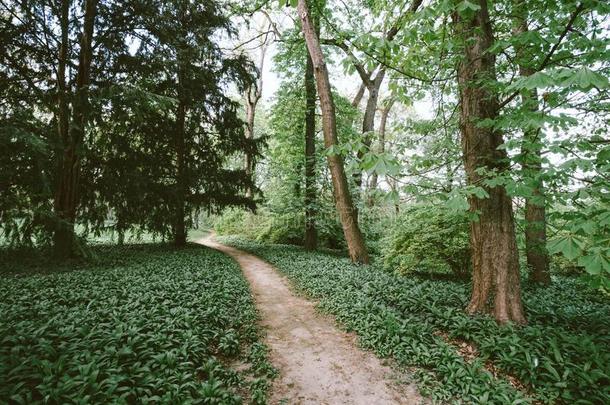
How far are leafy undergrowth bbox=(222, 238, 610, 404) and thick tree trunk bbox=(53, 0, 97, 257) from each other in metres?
7.44

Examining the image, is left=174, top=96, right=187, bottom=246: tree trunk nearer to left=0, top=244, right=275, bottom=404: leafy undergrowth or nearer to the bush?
left=0, top=244, right=275, bottom=404: leafy undergrowth

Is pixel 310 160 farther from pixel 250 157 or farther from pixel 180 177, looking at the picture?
pixel 180 177

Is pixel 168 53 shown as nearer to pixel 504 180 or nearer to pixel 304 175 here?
pixel 304 175

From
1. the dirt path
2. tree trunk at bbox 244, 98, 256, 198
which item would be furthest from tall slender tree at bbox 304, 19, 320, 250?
the dirt path

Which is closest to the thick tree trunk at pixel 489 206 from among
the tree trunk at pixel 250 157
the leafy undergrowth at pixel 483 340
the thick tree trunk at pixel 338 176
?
the leafy undergrowth at pixel 483 340

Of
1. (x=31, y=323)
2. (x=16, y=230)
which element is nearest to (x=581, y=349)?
(x=31, y=323)

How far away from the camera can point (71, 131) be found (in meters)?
8.23

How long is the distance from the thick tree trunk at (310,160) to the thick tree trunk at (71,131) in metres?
8.37

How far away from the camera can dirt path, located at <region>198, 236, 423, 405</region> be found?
3729 mm

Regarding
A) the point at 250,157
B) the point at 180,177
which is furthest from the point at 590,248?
the point at 250,157

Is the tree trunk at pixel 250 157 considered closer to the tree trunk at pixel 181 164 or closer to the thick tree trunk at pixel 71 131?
the tree trunk at pixel 181 164

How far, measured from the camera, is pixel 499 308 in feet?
15.5

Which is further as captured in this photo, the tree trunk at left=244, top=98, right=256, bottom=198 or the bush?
the tree trunk at left=244, top=98, right=256, bottom=198

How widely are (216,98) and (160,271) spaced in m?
8.89
